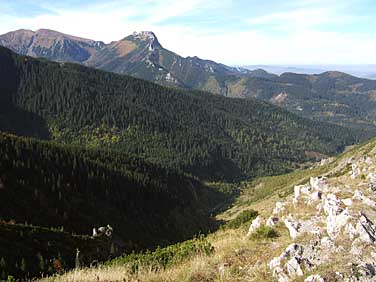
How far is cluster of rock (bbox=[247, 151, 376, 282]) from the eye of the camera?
500 inches

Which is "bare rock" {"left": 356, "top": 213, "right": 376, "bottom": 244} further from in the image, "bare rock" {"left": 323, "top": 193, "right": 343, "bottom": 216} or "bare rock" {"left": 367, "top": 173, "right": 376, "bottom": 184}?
"bare rock" {"left": 367, "top": 173, "right": 376, "bottom": 184}

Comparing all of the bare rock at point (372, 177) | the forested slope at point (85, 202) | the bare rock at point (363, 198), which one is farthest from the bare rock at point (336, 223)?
the forested slope at point (85, 202)

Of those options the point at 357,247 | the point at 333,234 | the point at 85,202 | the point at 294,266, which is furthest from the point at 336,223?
the point at 85,202

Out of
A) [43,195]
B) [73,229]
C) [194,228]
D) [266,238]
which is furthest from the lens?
[194,228]

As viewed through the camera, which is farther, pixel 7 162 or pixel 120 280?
pixel 7 162

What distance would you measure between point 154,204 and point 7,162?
182 ft

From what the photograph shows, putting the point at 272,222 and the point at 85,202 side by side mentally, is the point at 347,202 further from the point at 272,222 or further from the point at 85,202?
the point at 85,202

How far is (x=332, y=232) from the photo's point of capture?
1553 cm

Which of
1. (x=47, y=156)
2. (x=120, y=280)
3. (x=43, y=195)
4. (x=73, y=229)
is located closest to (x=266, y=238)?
(x=120, y=280)

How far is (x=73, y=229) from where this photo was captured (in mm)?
103812

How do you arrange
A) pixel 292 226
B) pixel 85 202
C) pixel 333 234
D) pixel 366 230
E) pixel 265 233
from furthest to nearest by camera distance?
pixel 85 202 < pixel 265 233 < pixel 292 226 < pixel 333 234 < pixel 366 230

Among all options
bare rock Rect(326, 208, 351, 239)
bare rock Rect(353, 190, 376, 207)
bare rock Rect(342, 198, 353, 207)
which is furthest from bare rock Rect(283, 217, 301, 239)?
bare rock Rect(353, 190, 376, 207)

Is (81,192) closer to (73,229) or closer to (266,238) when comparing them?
(73,229)

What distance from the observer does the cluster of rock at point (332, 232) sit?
41.7 ft
